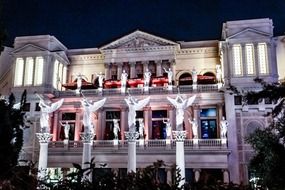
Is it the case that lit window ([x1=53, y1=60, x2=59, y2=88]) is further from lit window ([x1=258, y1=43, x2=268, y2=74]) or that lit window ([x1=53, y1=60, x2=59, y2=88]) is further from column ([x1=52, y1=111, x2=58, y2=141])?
lit window ([x1=258, y1=43, x2=268, y2=74])

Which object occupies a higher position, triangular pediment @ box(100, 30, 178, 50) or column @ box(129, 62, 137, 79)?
triangular pediment @ box(100, 30, 178, 50)

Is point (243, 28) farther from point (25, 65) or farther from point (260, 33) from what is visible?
point (25, 65)

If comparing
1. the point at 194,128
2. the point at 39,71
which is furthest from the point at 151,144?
the point at 39,71

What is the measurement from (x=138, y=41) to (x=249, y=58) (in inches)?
462

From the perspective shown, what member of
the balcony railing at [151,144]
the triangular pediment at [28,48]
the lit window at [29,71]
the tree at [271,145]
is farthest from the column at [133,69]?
the tree at [271,145]

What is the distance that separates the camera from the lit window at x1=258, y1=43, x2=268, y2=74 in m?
32.9

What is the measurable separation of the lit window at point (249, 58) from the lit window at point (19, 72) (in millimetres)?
23271

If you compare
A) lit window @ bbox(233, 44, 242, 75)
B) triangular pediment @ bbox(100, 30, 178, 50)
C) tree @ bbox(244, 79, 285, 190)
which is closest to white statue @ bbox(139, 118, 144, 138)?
triangular pediment @ bbox(100, 30, 178, 50)

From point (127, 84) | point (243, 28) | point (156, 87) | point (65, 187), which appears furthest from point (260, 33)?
point (65, 187)

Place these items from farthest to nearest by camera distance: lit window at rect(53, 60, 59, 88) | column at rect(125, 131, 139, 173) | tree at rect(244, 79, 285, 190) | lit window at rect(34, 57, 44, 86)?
lit window at rect(53, 60, 59, 88), lit window at rect(34, 57, 44, 86), column at rect(125, 131, 139, 173), tree at rect(244, 79, 285, 190)

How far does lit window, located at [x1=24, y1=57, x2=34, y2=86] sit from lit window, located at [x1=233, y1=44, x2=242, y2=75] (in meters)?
20.9

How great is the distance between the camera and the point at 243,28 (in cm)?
3391

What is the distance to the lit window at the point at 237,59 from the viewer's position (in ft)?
109

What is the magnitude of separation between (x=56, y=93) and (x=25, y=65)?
4904 mm
